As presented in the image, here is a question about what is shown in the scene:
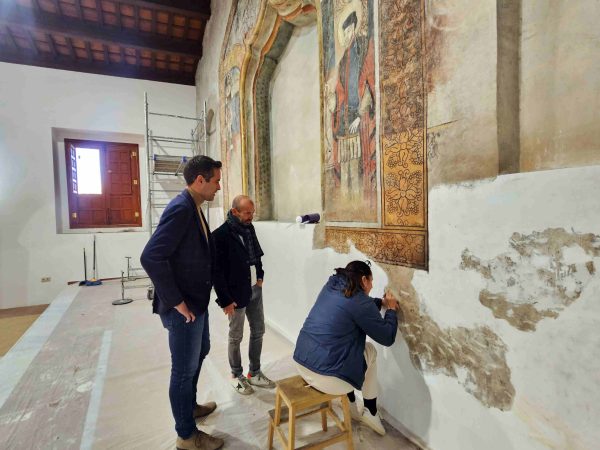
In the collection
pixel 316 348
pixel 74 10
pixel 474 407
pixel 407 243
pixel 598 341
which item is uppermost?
pixel 74 10

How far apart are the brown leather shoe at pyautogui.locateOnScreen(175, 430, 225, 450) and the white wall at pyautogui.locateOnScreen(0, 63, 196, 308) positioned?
556cm

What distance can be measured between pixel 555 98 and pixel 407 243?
835 mm

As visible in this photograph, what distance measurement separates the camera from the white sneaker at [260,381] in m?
2.27

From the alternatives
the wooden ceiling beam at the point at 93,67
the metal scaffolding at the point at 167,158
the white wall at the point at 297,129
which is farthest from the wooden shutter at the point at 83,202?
the white wall at the point at 297,129

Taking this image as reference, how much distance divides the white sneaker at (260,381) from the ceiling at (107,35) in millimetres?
6036

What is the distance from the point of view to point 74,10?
17.5 feet

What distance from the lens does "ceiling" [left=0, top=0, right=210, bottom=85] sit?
17.0ft

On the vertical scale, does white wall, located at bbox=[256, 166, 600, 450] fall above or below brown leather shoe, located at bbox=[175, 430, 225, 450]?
above

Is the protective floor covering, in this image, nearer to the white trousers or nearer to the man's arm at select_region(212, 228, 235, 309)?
the white trousers

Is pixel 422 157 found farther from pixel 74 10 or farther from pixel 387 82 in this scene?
pixel 74 10

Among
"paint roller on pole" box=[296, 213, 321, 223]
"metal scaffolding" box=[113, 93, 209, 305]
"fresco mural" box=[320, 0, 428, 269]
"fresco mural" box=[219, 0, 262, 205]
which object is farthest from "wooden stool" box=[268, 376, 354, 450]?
"metal scaffolding" box=[113, 93, 209, 305]

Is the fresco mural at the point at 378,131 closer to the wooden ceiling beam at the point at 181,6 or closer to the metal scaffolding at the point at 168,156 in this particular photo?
the wooden ceiling beam at the point at 181,6

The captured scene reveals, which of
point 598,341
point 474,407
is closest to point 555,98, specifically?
point 598,341

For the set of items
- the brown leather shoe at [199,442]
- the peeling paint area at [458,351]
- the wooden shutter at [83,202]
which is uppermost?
the wooden shutter at [83,202]
